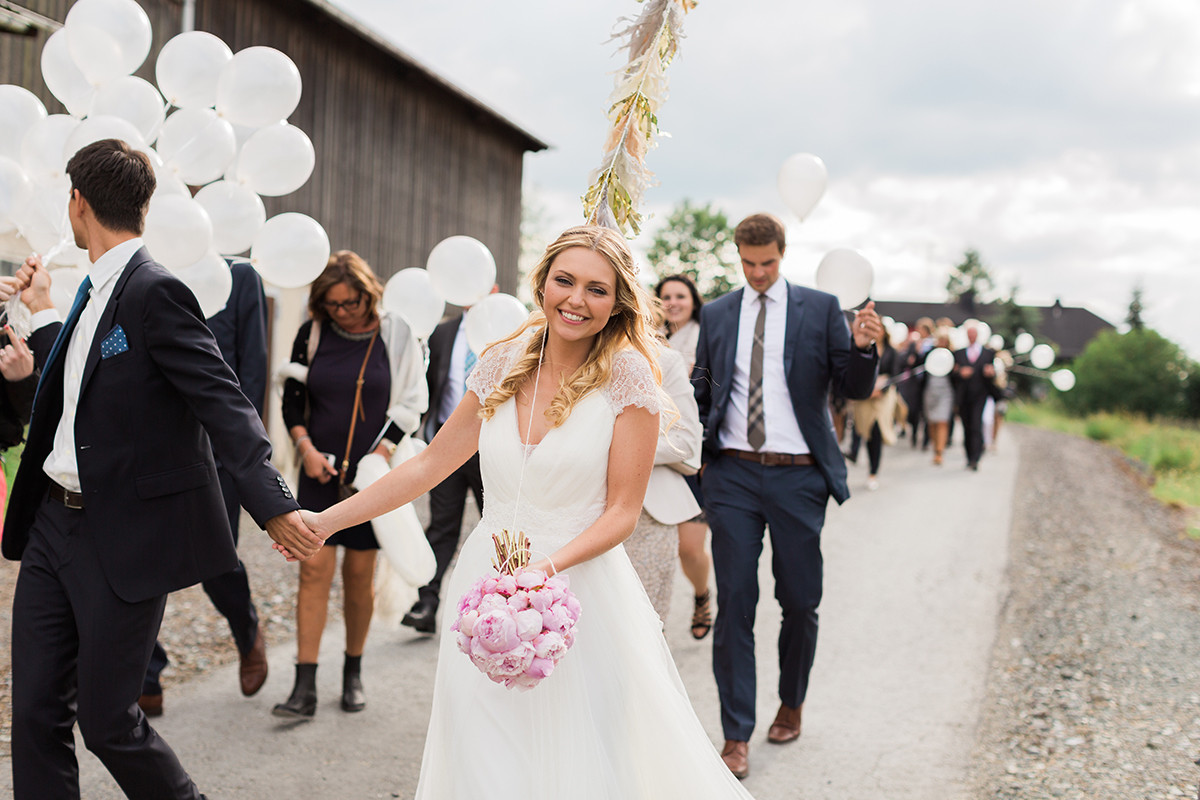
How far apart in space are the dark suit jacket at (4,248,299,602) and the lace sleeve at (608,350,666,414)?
1060 mm

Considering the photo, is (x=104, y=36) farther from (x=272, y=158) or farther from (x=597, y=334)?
(x=597, y=334)

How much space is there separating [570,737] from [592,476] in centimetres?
68

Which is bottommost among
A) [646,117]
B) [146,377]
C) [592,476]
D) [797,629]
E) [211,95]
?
[797,629]

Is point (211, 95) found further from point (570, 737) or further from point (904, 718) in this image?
point (904, 718)

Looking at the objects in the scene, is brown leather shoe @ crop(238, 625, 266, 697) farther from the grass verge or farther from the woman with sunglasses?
the grass verge

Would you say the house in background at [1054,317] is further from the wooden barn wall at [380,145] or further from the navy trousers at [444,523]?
the navy trousers at [444,523]

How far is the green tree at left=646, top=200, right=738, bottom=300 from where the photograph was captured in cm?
5525

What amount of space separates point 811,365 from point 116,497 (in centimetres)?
294

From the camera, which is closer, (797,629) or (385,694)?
(797,629)

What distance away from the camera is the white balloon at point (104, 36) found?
170 inches

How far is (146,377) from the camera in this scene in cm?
276

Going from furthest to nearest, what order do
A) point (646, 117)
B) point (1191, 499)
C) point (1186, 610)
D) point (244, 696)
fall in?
1. point (1191, 499)
2. point (1186, 610)
3. point (244, 696)
4. point (646, 117)

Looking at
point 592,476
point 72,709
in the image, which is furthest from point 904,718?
point 72,709

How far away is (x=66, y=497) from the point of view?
9.02ft
